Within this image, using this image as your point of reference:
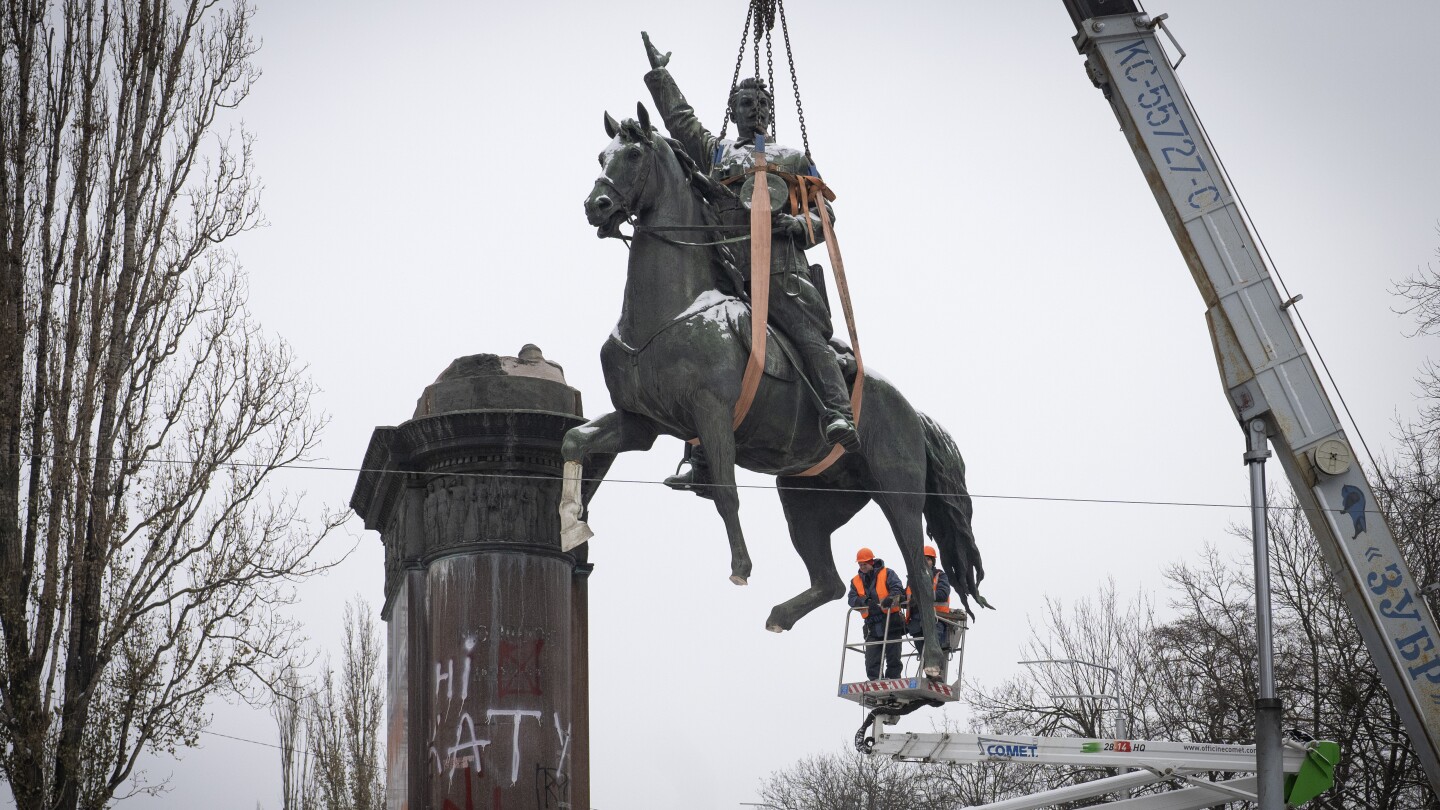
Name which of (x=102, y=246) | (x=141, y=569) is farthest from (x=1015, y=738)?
(x=102, y=246)

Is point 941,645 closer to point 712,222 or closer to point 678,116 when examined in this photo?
point 712,222

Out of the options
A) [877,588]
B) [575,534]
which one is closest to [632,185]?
[575,534]

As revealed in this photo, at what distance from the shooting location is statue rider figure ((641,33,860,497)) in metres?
13.3

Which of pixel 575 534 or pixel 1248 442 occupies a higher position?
pixel 1248 442

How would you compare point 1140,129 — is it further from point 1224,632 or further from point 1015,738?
point 1224,632

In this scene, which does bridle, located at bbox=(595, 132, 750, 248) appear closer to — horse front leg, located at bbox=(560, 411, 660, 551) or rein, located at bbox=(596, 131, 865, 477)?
rein, located at bbox=(596, 131, 865, 477)

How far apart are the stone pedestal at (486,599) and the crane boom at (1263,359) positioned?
15.7ft

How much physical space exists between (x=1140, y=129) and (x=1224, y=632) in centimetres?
1926

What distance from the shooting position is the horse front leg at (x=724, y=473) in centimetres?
1255

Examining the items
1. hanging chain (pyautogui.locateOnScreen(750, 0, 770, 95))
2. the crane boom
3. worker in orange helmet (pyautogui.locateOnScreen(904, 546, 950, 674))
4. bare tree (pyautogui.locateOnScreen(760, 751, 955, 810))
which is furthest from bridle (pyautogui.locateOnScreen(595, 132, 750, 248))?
bare tree (pyautogui.locateOnScreen(760, 751, 955, 810))

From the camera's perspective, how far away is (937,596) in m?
14.6

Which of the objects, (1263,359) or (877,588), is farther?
(877,588)

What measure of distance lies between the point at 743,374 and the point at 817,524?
1.97 m

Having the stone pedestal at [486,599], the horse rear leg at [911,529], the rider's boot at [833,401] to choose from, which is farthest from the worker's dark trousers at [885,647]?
the stone pedestal at [486,599]
